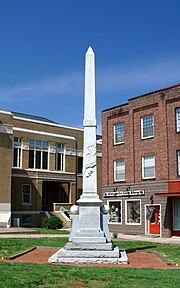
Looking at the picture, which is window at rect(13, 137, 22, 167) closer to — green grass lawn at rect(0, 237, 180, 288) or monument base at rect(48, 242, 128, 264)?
monument base at rect(48, 242, 128, 264)

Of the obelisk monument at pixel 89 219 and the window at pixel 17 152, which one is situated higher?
the window at pixel 17 152

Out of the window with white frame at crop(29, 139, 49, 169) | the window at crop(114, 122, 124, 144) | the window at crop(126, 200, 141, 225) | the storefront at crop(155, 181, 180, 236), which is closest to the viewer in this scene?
the storefront at crop(155, 181, 180, 236)

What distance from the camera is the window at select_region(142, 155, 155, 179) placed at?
97.8 feet

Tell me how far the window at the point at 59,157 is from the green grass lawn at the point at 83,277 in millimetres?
32878

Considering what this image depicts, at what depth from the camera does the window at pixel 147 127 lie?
3026 cm

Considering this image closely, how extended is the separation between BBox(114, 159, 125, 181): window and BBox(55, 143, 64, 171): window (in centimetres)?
1252

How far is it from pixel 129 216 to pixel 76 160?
53.9ft

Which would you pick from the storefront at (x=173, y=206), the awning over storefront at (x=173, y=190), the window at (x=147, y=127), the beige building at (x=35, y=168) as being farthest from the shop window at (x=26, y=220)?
the awning over storefront at (x=173, y=190)

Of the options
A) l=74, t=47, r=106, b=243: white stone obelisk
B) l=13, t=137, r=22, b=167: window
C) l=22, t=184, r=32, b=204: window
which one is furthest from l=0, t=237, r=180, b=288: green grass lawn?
l=13, t=137, r=22, b=167: window

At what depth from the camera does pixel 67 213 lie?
136 feet

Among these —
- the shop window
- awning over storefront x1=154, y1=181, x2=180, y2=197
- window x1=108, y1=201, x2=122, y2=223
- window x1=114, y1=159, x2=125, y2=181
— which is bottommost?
the shop window

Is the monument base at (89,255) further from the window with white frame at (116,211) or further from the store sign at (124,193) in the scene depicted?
the window with white frame at (116,211)

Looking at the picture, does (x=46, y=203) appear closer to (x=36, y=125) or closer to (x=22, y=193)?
(x=22, y=193)

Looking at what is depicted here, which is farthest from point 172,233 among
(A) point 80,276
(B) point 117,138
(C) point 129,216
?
(A) point 80,276
